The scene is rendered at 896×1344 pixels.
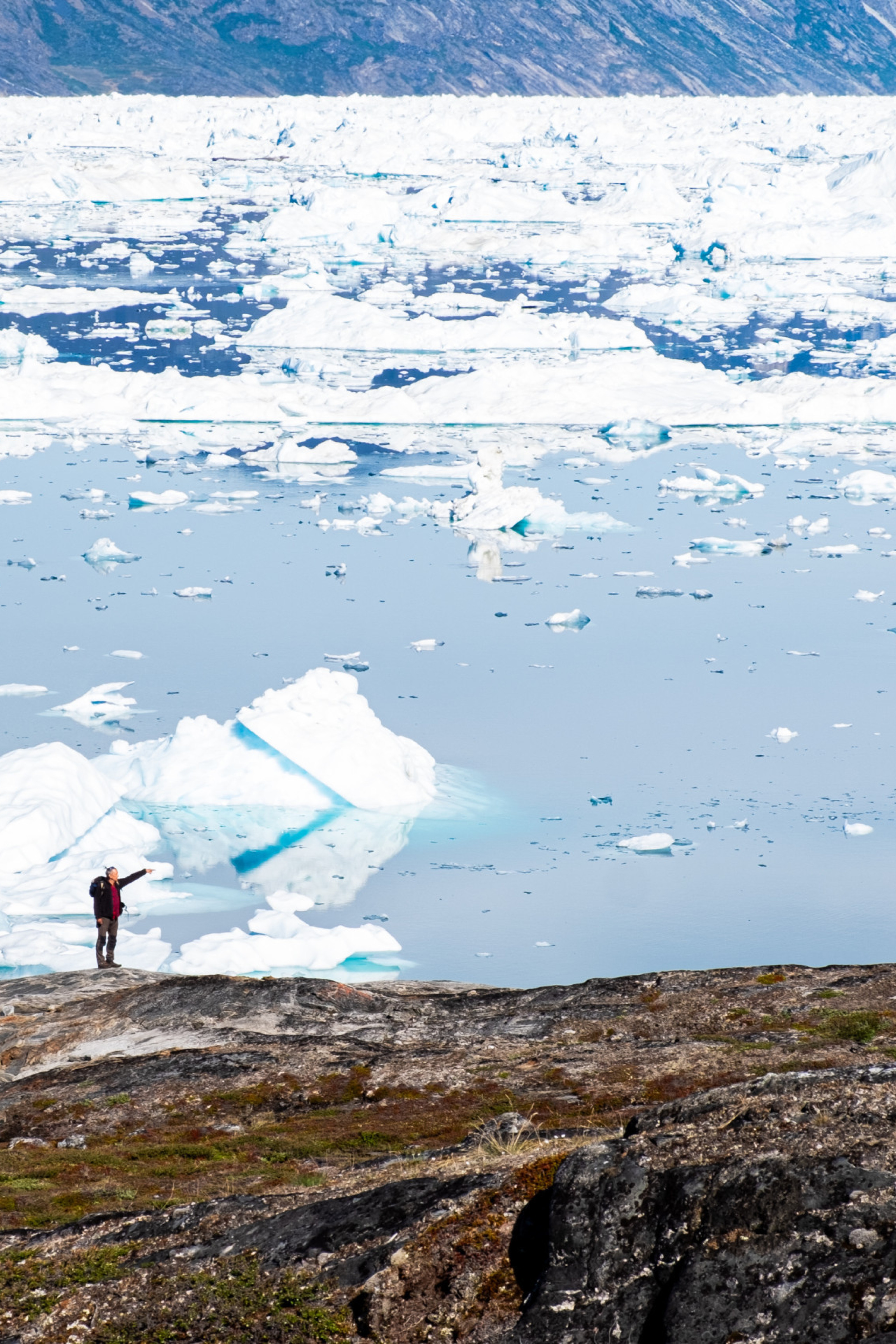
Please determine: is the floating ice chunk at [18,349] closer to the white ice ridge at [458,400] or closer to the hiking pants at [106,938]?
the white ice ridge at [458,400]

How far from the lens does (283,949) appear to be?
1241 cm

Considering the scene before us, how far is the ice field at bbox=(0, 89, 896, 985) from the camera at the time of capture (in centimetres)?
1345

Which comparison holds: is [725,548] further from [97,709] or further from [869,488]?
[97,709]

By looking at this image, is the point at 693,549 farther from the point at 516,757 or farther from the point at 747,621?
the point at 516,757

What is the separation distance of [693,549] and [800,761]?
7.98m

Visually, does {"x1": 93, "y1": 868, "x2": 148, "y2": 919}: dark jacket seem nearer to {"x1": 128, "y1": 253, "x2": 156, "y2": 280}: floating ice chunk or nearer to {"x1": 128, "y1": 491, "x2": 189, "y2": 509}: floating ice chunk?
{"x1": 128, "y1": 491, "x2": 189, "y2": 509}: floating ice chunk

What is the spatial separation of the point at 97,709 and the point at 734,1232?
46.8ft

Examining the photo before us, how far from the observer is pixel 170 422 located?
31344 millimetres

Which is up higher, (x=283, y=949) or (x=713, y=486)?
(x=713, y=486)

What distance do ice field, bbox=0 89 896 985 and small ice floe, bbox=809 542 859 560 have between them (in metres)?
0.40

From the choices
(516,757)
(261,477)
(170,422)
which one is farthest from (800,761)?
(170,422)

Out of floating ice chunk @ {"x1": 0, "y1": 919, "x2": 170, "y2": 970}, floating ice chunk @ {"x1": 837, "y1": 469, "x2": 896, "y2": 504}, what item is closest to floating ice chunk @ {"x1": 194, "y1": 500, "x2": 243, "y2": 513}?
floating ice chunk @ {"x1": 837, "y1": 469, "x2": 896, "y2": 504}

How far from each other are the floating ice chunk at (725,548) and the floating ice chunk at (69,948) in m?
12.9

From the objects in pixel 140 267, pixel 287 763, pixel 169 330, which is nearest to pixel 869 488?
pixel 287 763
